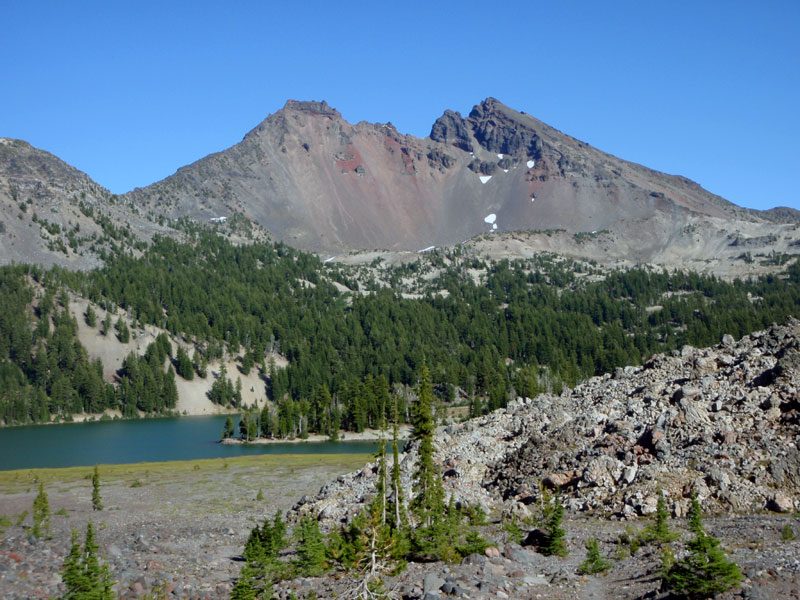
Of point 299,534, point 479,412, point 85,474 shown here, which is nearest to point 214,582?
point 299,534

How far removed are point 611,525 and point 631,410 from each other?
48.0 feet

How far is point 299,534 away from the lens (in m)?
44.6

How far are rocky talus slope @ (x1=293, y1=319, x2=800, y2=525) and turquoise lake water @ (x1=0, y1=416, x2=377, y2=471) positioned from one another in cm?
6677

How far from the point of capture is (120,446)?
13375 cm

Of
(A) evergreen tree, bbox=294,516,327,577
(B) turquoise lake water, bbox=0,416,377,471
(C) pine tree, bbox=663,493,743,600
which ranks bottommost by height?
(B) turquoise lake water, bbox=0,416,377,471

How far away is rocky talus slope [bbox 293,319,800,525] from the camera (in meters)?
43.4

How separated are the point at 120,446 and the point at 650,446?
Result: 370 ft

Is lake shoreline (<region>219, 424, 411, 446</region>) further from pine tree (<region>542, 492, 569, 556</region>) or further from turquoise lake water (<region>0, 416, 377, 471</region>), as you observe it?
pine tree (<region>542, 492, 569, 556</region>)

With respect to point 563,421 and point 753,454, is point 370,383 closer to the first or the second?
point 563,421

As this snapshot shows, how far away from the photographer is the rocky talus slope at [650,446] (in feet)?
143

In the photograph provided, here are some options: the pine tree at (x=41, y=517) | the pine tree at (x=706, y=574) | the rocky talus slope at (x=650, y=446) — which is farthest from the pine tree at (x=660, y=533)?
the pine tree at (x=41, y=517)

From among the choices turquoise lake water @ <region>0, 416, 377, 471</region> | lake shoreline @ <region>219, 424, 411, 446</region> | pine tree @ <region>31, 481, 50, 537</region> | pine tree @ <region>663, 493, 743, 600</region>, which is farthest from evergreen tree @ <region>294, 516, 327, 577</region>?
lake shoreline @ <region>219, 424, 411, 446</region>

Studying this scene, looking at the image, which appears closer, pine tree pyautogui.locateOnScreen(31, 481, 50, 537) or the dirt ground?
the dirt ground

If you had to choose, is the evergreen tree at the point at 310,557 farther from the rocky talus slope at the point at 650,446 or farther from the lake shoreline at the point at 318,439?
the lake shoreline at the point at 318,439
